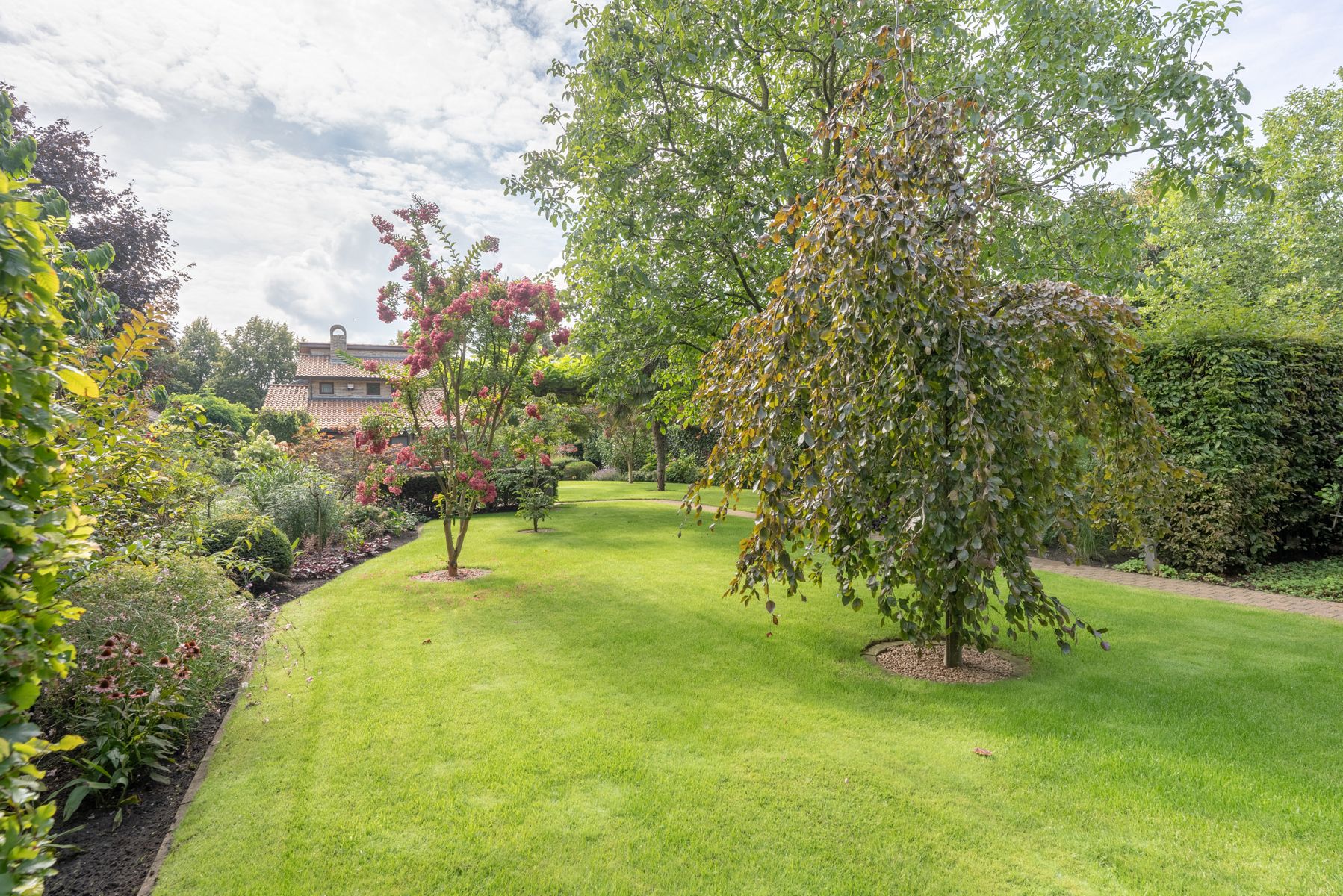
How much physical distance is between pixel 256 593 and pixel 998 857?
24.6 feet

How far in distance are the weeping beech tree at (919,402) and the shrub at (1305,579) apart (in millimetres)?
4826

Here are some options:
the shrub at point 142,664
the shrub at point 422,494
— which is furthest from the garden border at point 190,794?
the shrub at point 422,494

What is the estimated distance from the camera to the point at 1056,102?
7.06 metres

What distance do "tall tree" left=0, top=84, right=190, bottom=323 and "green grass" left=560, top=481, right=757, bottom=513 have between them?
35.5 feet

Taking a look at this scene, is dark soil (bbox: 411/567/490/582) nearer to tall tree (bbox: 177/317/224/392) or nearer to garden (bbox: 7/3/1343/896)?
garden (bbox: 7/3/1343/896)

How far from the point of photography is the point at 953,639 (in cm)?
476

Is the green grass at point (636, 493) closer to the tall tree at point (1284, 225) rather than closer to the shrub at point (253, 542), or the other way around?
the shrub at point (253, 542)

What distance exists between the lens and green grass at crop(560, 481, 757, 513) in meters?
16.8

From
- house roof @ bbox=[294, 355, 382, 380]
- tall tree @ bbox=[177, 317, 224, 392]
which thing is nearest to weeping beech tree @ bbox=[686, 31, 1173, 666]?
house roof @ bbox=[294, 355, 382, 380]

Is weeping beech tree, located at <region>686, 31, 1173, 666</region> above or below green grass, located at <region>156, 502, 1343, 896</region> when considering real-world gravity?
above

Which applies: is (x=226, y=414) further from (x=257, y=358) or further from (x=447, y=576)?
(x=257, y=358)

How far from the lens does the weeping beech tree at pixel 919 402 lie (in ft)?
12.0

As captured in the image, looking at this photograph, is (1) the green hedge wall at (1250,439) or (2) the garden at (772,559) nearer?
(2) the garden at (772,559)

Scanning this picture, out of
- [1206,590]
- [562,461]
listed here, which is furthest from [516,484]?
[1206,590]
